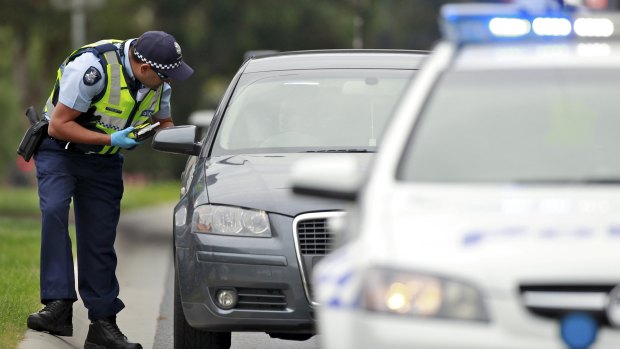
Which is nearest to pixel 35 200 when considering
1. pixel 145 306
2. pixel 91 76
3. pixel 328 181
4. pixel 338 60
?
pixel 145 306

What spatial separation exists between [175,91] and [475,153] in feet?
142

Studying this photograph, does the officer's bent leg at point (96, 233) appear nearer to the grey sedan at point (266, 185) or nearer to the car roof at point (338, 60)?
the grey sedan at point (266, 185)

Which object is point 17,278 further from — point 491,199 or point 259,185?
point 491,199

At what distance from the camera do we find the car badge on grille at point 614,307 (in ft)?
15.4

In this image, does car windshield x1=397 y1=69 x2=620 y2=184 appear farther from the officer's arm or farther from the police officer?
the officer's arm

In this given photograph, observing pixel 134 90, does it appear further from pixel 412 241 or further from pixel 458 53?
pixel 412 241

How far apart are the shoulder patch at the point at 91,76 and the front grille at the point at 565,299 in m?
4.14

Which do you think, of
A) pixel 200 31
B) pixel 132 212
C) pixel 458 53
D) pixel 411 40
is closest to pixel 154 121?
pixel 458 53

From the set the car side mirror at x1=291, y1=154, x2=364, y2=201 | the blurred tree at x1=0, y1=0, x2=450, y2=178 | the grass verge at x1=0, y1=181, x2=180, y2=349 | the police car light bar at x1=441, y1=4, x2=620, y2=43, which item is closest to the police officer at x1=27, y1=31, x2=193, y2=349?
the grass verge at x1=0, y1=181, x2=180, y2=349

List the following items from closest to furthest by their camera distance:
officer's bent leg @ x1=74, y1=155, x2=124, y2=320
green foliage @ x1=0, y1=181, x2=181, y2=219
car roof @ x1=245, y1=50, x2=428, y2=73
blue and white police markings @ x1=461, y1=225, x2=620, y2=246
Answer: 1. blue and white police markings @ x1=461, y1=225, x2=620, y2=246
2. officer's bent leg @ x1=74, y1=155, x2=124, y2=320
3. car roof @ x1=245, y1=50, x2=428, y2=73
4. green foliage @ x1=0, y1=181, x2=181, y2=219

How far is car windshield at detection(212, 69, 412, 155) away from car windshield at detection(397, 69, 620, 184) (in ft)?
9.43

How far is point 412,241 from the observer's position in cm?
494

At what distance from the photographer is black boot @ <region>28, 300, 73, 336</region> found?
869 cm

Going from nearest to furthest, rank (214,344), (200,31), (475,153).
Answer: (475,153) < (214,344) < (200,31)
